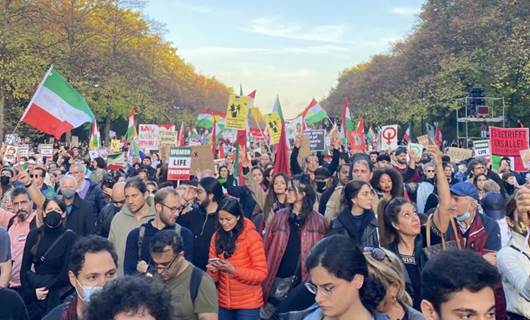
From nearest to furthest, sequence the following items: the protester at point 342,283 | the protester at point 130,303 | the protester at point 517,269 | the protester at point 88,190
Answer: the protester at point 130,303 → the protester at point 342,283 → the protester at point 517,269 → the protester at point 88,190

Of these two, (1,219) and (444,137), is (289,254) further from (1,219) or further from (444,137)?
(444,137)

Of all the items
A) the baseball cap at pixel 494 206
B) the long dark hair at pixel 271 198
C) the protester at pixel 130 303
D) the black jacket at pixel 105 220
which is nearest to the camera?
the protester at pixel 130 303

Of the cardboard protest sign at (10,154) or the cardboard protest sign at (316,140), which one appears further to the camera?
the cardboard protest sign at (10,154)

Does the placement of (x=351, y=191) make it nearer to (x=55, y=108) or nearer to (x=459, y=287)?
(x=459, y=287)

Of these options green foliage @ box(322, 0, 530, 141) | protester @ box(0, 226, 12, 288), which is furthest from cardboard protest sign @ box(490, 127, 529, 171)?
green foliage @ box(322, 0, 530, 141)

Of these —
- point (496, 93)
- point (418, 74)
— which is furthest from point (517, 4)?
point (418, 74)

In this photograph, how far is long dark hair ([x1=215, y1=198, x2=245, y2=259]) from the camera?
5.29m

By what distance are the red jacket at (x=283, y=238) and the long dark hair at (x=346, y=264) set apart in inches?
99.1

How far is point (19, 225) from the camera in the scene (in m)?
6.26

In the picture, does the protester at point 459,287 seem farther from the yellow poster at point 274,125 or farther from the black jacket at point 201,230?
the yellow poster at point 274,125

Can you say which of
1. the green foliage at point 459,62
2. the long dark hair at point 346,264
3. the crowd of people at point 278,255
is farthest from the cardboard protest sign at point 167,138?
the green foliage at point 459,62

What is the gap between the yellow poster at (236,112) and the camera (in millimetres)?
13547

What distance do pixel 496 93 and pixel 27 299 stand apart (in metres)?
32.9

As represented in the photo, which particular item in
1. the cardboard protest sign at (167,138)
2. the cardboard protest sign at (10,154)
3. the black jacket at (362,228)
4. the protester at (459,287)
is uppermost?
the cardboard protest sign at (167,138)
